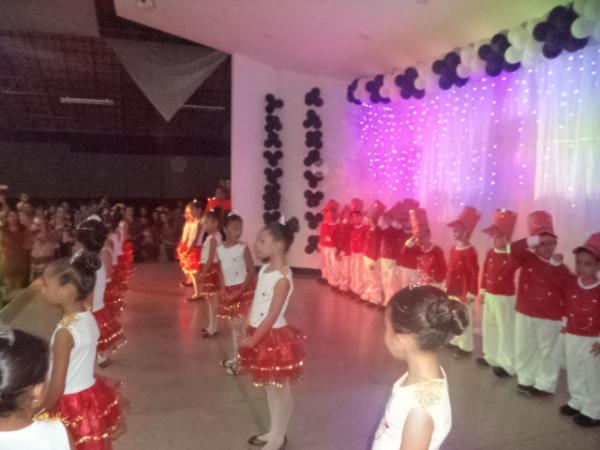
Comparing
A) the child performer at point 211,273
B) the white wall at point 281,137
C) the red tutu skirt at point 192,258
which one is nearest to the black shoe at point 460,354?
the child performer at point 211,273

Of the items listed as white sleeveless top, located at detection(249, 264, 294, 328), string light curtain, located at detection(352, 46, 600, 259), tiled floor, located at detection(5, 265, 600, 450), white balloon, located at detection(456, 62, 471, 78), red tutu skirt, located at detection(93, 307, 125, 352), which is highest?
white balloon, located at detection(456, 62, 471, 78)

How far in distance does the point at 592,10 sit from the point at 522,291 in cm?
236

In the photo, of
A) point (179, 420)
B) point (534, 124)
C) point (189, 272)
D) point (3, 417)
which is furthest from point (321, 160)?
point (3, 417)

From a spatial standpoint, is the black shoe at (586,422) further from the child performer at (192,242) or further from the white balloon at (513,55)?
the child performer at (192,242)

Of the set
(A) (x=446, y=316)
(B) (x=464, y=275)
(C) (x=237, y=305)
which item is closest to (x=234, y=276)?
(C) (x=237, y=305)

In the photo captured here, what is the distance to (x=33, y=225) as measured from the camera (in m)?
8.73

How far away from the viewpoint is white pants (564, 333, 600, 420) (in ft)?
12.6

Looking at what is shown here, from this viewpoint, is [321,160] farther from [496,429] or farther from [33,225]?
[496,429]

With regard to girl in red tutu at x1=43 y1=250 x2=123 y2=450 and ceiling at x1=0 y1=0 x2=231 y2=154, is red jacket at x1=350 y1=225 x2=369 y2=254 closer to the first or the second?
ceiling at x1=0 y1=0 x2=231 y2=154

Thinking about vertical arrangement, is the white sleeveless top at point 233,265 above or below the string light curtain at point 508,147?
below

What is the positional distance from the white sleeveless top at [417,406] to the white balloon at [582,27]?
12.8ft

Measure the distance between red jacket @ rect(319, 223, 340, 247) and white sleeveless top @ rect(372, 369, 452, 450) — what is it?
272 inches

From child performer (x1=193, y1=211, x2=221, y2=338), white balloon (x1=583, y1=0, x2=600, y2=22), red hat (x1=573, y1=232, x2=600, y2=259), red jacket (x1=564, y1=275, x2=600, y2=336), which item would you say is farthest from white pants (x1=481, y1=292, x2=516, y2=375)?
child performer (x1=193, y1=211, x2=221, y2=338)

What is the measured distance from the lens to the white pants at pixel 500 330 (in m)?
4.82
